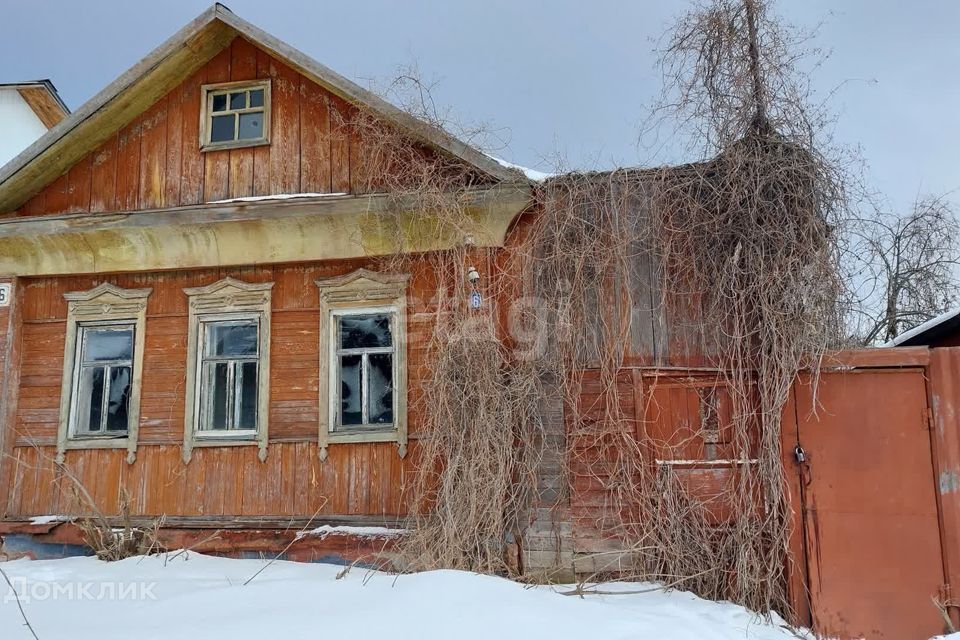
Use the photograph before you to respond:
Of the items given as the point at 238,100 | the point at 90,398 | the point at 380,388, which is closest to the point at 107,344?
the point at 90,398

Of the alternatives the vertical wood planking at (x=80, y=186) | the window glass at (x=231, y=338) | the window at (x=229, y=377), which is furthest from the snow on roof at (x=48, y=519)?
the vertical wood planking at (x=80, y=186)

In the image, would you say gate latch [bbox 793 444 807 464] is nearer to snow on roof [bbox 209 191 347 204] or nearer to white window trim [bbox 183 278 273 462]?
snow on roof [bbox 209 191 347 204]

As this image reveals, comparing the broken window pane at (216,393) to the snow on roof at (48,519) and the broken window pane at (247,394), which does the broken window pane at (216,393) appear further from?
the snow on roof at (48,519)

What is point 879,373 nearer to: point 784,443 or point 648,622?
point 784,443

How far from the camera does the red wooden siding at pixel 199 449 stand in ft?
22.6

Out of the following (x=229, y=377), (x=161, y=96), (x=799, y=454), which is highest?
(x=161, y=96)

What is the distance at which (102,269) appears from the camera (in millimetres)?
7586

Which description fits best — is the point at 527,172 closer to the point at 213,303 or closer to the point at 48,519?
the point at 213,303

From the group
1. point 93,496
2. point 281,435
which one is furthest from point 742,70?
point 93,496

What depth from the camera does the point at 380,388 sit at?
711 cm

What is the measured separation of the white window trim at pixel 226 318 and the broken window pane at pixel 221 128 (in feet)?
5.28

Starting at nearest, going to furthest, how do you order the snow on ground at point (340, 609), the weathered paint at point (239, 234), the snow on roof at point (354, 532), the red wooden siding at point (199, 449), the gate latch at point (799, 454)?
the snow on ground at point (340, 609)
the gate latch at point (799, 454)
the snow on roof at point (354, 532)
the weathered paint at point (239, 234)
the red wooden siding at point (199, 449)

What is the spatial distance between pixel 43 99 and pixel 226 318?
11004mm

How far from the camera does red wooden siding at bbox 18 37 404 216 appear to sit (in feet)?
24.1
